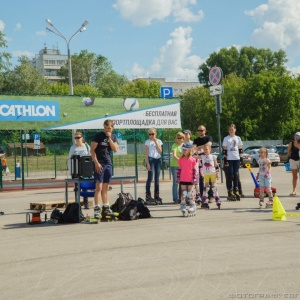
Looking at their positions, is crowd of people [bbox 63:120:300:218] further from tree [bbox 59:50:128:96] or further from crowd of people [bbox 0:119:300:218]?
tree [bbox 59:50:128:96]

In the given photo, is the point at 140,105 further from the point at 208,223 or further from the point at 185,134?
the point at 208,223

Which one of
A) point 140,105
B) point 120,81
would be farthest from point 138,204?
point 120,81

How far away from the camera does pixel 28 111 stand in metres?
22.9

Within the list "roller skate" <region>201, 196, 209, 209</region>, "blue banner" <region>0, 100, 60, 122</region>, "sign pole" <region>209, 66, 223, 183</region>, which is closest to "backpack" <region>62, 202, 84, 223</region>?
"roller skate" <region>201, 196, 209, 209</region>

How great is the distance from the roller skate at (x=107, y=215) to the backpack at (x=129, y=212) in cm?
14

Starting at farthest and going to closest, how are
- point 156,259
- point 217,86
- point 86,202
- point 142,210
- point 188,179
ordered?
point 217,86 → point 86,202 → point 188,179 → point 142,210 → point 156,259

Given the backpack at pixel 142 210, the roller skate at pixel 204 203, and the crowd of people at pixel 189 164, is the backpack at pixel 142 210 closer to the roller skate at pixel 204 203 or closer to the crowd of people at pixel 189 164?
the crowd of people at pixel 189 164

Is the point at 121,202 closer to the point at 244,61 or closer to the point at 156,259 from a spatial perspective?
the point at 156,259

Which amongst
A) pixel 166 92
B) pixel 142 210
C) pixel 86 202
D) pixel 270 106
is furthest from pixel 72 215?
pixel 270 106

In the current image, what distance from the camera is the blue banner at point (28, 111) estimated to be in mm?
22406

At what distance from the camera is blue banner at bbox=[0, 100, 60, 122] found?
2241 cm

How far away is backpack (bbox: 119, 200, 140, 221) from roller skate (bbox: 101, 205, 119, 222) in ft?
0.47

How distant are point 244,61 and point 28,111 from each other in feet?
263

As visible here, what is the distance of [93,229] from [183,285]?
4.73 meters
